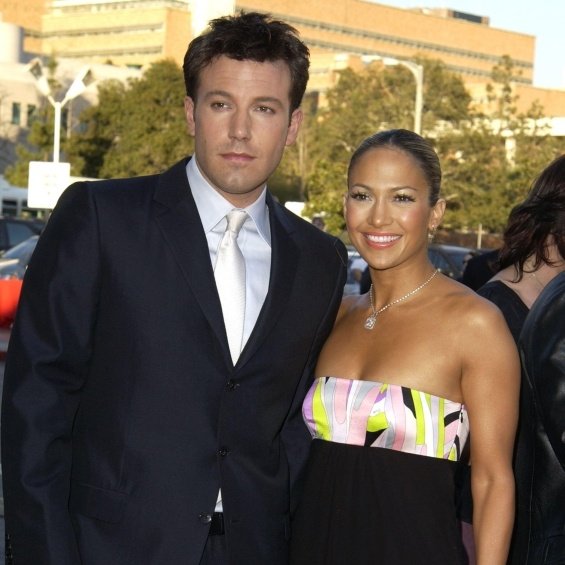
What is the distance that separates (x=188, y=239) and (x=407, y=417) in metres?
0.79

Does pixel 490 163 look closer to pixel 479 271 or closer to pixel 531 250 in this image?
pixel 479 271

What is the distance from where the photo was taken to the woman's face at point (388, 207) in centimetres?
382

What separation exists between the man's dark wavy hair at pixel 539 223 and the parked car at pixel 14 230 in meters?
24.5

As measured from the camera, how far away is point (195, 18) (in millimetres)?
14234

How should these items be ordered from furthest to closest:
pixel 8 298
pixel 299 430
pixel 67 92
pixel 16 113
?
pixel 16 113 → pixel 67 92 → pixel 8 298 → pixel 299 430

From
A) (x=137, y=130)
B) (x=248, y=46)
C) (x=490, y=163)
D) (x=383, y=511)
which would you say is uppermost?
(x=248, y=46)

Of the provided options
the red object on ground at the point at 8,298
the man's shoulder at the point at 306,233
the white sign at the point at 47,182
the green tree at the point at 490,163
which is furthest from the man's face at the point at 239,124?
the green tree at the point at 490,163

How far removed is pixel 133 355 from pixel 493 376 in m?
1.00

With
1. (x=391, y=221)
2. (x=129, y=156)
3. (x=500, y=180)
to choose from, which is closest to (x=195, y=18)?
(x=391, y=221)

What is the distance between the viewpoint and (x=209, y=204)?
3.64 meters

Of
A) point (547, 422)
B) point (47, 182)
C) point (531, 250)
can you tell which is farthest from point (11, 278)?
point (547, 422)

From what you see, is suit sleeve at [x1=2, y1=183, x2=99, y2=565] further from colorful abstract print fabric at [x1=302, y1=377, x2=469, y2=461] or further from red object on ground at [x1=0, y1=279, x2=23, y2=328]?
red object on ground at [x1=0, y1=279, x2=23, y2=328]

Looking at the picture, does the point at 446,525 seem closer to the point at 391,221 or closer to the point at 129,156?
the point at 391,221

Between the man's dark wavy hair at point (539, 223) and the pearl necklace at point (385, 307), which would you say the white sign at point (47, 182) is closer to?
the man's dark wavy hair at point (539, 223)
